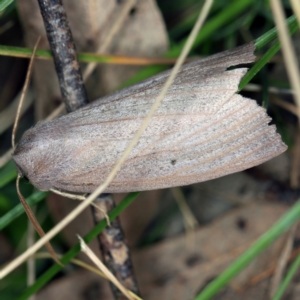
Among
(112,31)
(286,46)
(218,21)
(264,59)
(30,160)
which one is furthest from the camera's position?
(218,21)

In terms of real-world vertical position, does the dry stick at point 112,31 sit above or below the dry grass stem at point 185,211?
above

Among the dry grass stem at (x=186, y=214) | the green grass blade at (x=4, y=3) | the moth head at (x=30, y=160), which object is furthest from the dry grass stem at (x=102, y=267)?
the green grass blade at (x=4, y=3)

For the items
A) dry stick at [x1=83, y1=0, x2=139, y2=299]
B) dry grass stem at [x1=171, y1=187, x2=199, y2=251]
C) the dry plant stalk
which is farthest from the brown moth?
dry grass stem at [x1=171, y1=187, x2=199, y2=251]

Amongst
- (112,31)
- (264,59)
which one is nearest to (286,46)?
(264,59)

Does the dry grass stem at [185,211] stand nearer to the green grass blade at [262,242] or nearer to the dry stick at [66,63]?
the dry stick at [66,63]

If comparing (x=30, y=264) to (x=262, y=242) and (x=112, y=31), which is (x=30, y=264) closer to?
(x=112, y=31)

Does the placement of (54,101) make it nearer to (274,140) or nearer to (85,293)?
(85,293)
